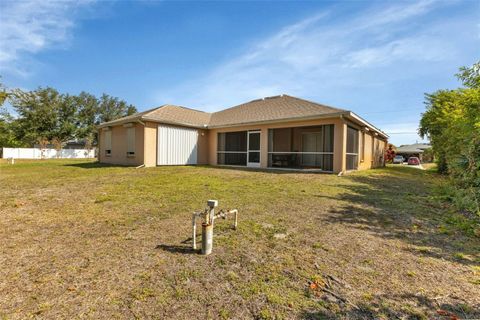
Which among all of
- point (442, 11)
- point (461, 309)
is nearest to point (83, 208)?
point (461, 309)

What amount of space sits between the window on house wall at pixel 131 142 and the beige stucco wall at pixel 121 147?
31cm

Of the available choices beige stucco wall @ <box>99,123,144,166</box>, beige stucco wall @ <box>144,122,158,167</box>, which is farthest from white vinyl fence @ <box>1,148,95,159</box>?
beige stucco wall @ <box>144,122,158,167</box>

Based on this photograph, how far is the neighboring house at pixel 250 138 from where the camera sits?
38.5 feet

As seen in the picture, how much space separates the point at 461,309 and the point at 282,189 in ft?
16.4

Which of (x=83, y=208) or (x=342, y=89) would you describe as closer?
(x=83, y=208)

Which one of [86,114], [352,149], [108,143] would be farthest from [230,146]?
[86,114]

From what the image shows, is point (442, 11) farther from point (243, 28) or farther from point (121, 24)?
point (121, 24)

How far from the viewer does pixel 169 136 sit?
14062mm

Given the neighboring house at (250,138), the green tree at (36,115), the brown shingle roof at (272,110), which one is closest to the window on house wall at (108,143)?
the neighboring house at (250,138)

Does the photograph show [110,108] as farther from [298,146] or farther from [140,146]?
[298,146]

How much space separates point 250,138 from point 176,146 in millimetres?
4630

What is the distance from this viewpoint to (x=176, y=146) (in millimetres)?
14359

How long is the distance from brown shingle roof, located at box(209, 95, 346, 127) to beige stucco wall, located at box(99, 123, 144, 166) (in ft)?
15.3

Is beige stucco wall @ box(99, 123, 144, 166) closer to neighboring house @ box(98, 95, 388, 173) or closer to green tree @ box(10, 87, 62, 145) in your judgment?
neighboring house @ box(98, 95, 388, 173)
